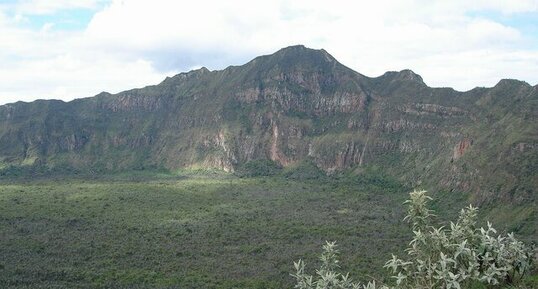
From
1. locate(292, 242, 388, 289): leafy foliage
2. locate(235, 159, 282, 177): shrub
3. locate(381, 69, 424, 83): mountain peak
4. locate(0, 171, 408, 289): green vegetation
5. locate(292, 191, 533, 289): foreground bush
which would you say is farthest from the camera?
locate(381, 69, 424, 83): mountain peak

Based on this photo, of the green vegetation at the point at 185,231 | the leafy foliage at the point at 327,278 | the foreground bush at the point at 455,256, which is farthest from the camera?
the green vegetation at the point at 185,231

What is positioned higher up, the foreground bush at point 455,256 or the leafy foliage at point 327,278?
the foreground bush at point 455,256

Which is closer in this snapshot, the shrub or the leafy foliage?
the leafy foliage

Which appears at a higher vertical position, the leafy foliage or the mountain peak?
the mountain peak

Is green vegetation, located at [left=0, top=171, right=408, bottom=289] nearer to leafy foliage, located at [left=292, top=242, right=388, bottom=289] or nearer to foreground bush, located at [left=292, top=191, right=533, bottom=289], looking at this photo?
leafy foliage, located at [left=292, top=242, right=388, bottom=289]

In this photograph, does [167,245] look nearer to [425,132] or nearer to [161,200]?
[161,200]

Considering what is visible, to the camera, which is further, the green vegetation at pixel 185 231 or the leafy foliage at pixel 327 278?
the green vegetation at pixel 185 231

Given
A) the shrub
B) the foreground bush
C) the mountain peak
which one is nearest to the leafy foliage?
the foreground bush

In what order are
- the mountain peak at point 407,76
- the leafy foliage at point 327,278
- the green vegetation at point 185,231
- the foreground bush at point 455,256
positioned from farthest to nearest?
the mountain peak at point 407,76, the green vegetation at point 185,231, the leafy foliage at point 327,278, the foreground bush at point 455,256

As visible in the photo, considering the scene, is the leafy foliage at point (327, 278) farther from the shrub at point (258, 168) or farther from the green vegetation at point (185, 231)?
the shrub at point (258, 168)

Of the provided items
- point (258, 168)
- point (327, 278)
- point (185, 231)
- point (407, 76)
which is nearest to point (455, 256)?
point (327, 278)

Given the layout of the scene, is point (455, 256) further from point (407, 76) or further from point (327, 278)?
point (407, 76)

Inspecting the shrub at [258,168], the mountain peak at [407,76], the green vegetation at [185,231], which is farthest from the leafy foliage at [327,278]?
the mountain peak at [407,76]

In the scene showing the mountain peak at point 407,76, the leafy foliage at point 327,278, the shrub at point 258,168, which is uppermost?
the mountain peak at point 407,76
